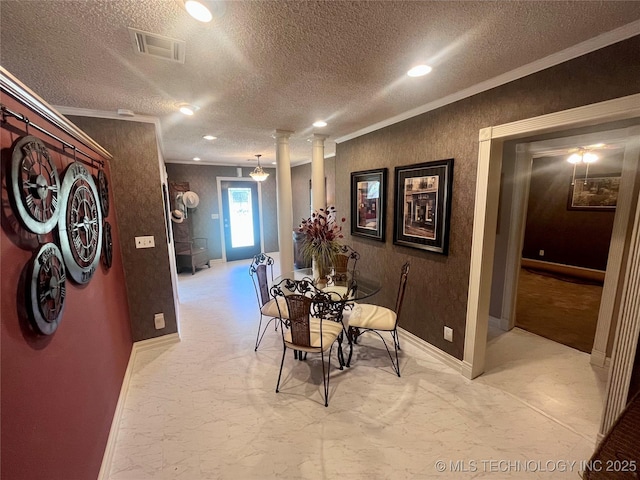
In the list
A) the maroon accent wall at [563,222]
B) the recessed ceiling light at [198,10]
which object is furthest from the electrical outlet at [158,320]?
the maroon accent wall at [563,222]

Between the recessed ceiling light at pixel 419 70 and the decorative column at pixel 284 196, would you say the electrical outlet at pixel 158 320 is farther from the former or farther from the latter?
the recessed ceiling light at pixel 419 70

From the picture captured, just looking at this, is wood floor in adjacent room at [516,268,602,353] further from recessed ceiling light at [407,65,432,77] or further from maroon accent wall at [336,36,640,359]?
recessed ceiling light at [407,65,432,77]

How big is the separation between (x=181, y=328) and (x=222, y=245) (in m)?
3.52

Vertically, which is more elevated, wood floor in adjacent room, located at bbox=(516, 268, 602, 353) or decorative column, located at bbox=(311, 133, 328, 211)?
decorative column, located at bbox=(311, 133, 328, 211)

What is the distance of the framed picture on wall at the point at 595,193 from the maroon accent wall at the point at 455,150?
4.86 metres

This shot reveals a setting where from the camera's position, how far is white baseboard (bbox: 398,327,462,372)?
2.47 m

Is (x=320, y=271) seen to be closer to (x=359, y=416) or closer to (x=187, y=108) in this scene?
(x=359, y=416)

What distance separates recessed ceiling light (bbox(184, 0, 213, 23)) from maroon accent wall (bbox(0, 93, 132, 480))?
778 millimetres

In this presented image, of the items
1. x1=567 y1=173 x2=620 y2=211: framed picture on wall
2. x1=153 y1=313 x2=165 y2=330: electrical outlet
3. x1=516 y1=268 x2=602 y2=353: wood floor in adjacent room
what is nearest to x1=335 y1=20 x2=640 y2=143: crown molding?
x1=516 y1=268 x2=602 y2=353: wood floor in adjacent room

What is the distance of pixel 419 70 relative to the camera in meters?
1.77

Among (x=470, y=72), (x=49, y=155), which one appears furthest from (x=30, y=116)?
(x=470, y=72)

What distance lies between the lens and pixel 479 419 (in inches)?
75.9

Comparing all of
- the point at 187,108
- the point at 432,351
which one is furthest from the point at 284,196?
the point at 432,351

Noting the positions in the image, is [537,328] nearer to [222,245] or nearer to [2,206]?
[2,206]
